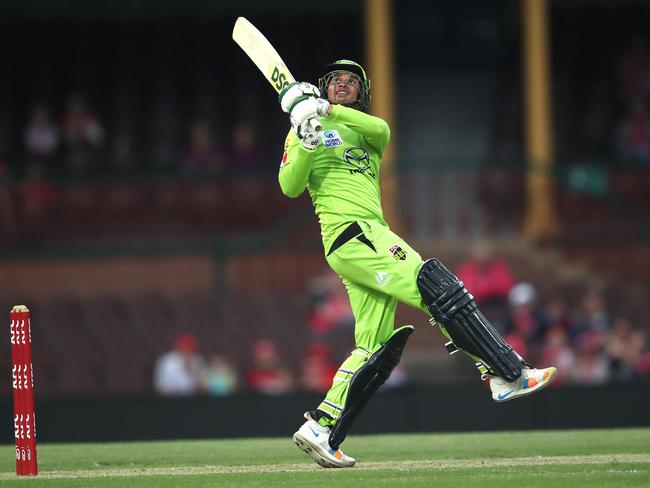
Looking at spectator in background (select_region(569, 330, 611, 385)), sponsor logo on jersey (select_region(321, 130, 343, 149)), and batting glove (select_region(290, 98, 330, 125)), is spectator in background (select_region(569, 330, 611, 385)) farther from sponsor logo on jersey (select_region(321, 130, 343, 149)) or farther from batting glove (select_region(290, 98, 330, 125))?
batting glove (select_region(290, 98, 330, 125))

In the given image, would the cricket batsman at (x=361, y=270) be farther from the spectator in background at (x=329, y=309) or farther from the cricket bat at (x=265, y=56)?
the spectator in background at (x=329, y=309)

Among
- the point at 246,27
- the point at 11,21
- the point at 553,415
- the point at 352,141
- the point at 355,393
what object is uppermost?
the point at 11,21

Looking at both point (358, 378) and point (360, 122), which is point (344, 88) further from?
point (358, 378)

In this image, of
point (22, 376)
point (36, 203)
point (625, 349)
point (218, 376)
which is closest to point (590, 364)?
point (625, 349)

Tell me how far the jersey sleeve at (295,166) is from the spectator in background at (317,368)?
5272 millimetres

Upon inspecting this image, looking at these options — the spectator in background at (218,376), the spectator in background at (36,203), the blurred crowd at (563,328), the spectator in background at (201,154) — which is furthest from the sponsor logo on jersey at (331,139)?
the spectator in background at (201,154)

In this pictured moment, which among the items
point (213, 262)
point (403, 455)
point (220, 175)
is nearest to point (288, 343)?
point (213, 262)

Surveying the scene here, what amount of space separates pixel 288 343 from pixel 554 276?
3.04 metres

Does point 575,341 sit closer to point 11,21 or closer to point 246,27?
point 246,27

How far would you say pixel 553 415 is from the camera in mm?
11570

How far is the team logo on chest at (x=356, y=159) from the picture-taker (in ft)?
23.6

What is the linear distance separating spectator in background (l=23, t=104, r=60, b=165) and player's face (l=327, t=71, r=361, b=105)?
30.9 feet

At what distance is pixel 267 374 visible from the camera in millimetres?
12484

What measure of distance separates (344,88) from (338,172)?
0.45 metres
